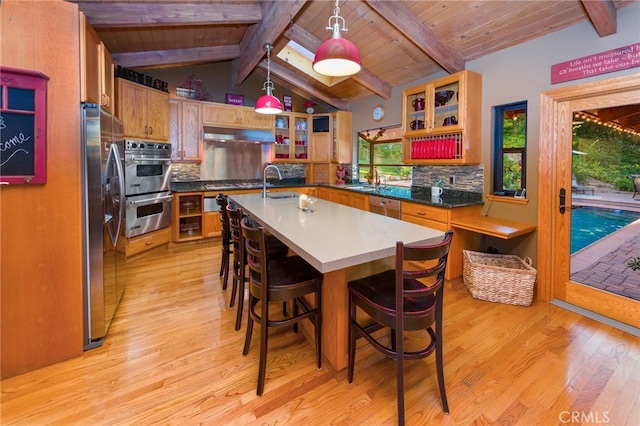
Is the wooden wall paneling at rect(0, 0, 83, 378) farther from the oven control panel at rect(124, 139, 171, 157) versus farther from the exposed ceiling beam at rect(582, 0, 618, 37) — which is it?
the exposed ceiling beam at rect(582, 0, 618, 37)

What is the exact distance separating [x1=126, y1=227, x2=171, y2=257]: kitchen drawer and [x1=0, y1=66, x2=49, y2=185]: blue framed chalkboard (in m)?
2.37

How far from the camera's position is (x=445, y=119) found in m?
3.64

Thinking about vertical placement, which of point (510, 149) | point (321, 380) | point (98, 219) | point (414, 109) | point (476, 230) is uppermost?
point (414, 109)

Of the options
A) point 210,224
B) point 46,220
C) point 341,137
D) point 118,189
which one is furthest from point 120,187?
point 341,137

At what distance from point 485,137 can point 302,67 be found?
126 inches

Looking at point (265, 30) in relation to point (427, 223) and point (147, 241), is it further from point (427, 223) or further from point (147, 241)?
point (147, 241)

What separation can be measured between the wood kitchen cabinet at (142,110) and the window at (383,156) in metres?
3.40

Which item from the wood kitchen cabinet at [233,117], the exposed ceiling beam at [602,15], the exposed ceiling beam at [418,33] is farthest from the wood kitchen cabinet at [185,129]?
the exposed ceiling beam at [602,15]

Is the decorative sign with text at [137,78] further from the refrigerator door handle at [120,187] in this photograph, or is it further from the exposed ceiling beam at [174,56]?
the refrigerator door handle at [120,187]

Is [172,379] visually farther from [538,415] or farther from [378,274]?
[538,415]

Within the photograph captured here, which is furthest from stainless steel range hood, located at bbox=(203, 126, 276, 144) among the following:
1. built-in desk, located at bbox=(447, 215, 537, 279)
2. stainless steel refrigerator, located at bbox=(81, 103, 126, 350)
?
built-in desk, located at bbox=(447, 215, 537, 279)

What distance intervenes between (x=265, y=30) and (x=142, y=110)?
6.60 ft

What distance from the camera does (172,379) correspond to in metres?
1.80

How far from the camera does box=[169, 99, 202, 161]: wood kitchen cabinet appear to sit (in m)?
4.70
